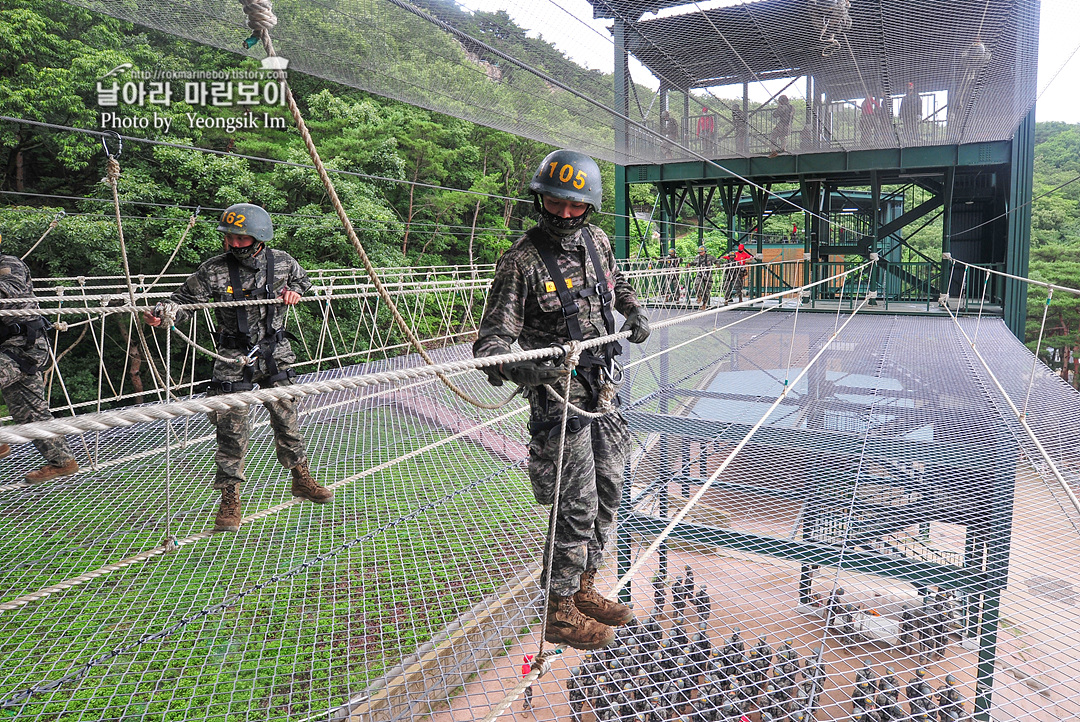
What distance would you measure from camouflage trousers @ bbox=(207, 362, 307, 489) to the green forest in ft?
13.6

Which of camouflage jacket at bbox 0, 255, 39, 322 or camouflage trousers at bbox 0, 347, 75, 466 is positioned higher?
camouflage jacket at bbox 0, 255, 39, 322

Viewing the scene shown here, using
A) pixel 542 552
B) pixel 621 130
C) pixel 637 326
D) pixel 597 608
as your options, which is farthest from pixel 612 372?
pixel 621 130

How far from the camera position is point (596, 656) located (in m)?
2.11

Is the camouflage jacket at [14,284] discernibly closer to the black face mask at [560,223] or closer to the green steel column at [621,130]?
the black face mask at [560,223]

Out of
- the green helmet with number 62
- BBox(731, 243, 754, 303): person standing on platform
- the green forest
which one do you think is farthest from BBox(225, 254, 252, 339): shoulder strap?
BBox(731, 243, 754, 303): person standing on platform

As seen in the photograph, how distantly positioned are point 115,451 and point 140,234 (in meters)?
6.57

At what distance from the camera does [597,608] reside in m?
1.72

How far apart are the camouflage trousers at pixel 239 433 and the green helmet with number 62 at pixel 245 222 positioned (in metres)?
0.51

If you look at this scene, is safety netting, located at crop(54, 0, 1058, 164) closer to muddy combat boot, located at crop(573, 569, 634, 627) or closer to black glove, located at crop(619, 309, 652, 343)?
black glove, located at crop(619, 309, 652, 343)

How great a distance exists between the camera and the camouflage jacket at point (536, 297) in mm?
1621

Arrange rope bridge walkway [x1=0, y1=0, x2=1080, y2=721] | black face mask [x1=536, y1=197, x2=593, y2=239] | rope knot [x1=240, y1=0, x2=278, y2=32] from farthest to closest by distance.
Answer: rope bridge walkway [x1=0, y1=0, x2=1080, y2=721], black face mask [x1=536, y1=197, x2=593, y2=239], rope knot [x1=240, y1=0, x2=278, y2=32]

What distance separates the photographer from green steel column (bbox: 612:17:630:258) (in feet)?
20.6

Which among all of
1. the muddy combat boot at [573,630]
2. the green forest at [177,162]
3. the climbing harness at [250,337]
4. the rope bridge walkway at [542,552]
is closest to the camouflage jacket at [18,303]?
the rope bridge walkway at [542,552]

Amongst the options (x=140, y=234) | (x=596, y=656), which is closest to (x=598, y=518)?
(x=596, y=656)
